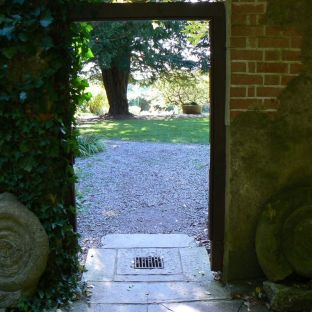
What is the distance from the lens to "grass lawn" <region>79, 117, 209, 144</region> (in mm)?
13156

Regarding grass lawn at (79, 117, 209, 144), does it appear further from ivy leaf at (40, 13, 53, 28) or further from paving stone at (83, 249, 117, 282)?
ivy leaf at (40, 13, 53, 28)

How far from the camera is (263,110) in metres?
3.50

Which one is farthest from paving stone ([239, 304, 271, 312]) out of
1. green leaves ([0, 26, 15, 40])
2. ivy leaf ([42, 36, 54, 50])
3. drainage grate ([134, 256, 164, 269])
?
A: green leaves ([0, 26, 15, 40])

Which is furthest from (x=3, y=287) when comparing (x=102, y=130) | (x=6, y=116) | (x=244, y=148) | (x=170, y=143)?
(x=102, y=130)

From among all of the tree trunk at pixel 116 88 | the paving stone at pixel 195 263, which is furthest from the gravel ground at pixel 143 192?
the tree trunk at pixel 116 88

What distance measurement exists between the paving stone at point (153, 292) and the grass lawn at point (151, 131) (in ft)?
29.4

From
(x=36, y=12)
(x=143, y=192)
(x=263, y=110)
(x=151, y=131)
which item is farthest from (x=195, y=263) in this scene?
(x=151, y=131)

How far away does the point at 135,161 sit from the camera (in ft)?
33.0

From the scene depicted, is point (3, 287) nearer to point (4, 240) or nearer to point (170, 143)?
point (4, 240)

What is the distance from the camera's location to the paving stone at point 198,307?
11.1 ft

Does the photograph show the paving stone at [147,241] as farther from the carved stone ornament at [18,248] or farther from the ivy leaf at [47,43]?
the ivy leaf at [47,43]

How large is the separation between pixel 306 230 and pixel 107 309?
1.75 metres

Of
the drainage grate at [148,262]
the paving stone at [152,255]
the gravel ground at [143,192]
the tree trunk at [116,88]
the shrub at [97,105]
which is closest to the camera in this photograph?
the paving stone at [152,255]

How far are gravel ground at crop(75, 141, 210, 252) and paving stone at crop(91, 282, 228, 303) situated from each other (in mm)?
1156
